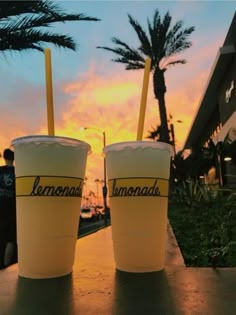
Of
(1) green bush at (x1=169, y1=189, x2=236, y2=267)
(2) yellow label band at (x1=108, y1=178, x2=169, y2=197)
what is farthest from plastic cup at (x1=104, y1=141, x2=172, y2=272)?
(1) green bush at (x1=169, y1=189, x2=236, y2=267)

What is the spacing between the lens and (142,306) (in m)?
2.07

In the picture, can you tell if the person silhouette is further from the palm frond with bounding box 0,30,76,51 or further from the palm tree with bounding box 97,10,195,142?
the palm tree with bounding box 97,10,195,142

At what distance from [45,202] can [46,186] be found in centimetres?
11

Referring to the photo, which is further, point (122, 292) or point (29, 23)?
point (29, 23)

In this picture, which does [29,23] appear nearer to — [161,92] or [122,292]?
[122,292]

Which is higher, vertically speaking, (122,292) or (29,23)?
(29,23)

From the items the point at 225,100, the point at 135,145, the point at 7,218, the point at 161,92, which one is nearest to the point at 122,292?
the point at 135,145

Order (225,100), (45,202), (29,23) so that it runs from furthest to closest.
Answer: (225,100)
(29,23)
(45,202)

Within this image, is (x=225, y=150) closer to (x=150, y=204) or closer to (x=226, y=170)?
(x=226, y=170)

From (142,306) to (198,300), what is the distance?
30cm

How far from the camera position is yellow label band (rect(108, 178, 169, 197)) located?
9.47ft

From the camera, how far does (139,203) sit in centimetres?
289

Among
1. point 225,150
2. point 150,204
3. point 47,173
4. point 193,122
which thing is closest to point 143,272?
point 150,204

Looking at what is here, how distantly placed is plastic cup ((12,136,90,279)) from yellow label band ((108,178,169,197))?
0.33 m
